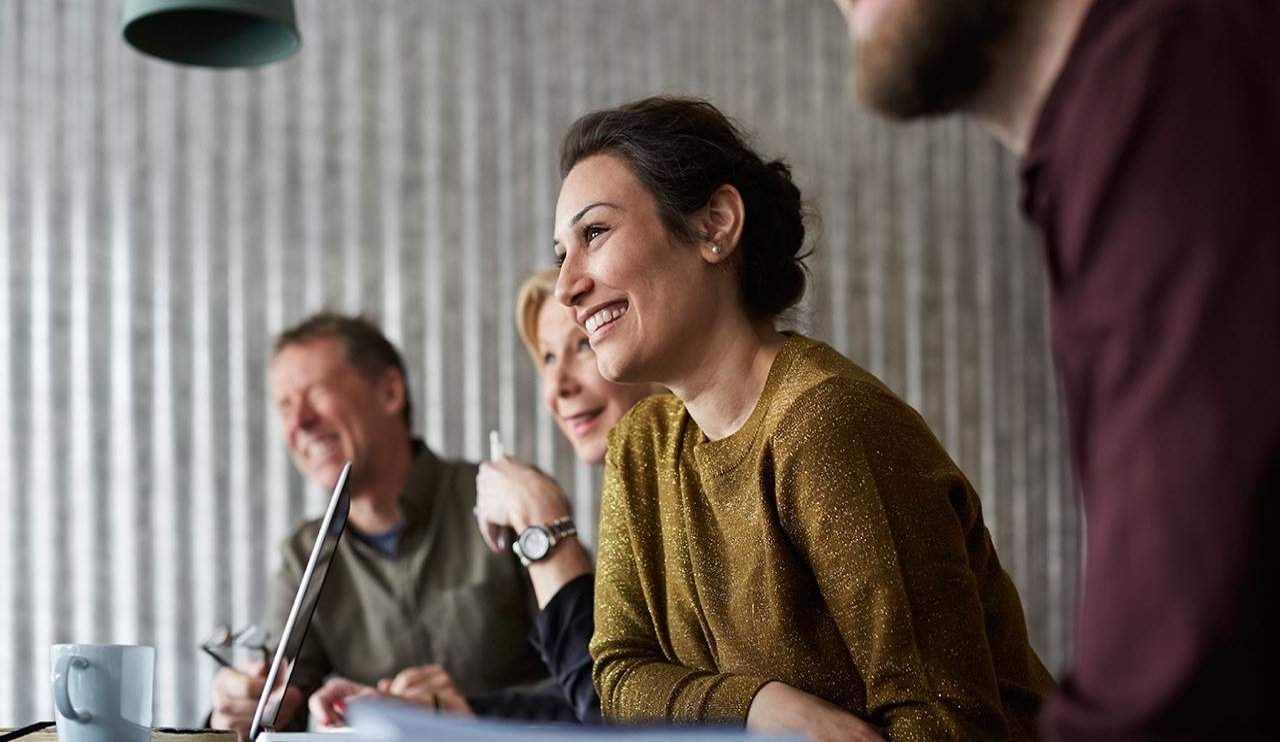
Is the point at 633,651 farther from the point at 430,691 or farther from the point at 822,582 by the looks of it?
the point at 430,691

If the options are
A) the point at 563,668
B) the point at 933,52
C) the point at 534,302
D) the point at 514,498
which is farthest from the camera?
the point at 534,302

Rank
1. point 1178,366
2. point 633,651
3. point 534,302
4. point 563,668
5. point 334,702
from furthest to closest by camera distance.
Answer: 1. point 534,302
2. point 334,702
3. point 563,668
4. point 633,651
5. point 1178,366

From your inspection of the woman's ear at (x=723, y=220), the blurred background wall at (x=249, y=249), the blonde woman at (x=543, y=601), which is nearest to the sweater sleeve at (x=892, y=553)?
the woman's ear at (x=723, y=220)

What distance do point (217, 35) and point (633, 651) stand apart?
3.83 feet

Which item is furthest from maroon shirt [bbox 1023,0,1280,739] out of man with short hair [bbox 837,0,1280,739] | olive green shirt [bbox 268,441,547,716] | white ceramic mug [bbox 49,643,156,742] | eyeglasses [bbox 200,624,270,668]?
olive green shirt [bbox 268,441,547,716]

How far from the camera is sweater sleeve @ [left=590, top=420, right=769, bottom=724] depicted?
1.41m

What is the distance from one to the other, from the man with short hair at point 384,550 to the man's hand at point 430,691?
1.19 ft

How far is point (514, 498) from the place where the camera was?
2125mm

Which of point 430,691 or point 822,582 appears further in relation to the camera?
point 430,691

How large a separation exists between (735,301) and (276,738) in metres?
0.76

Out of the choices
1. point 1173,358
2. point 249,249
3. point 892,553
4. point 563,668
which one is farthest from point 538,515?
point 249,249

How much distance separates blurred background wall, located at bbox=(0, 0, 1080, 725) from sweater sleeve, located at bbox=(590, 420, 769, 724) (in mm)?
2024

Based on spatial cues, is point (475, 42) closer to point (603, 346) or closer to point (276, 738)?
point (603, 346)

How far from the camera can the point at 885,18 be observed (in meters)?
0.82
